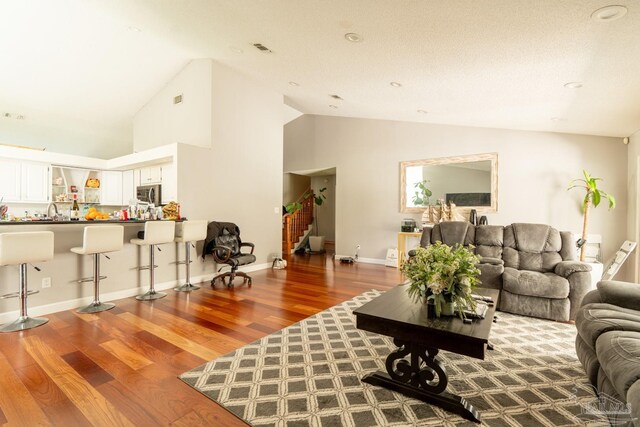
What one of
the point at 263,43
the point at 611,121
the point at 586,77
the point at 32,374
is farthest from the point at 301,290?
the point at 611,121

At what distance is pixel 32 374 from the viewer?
224 centimetres

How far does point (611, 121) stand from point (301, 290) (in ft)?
16.4

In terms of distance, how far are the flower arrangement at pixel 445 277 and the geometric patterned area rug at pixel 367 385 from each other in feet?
1.95

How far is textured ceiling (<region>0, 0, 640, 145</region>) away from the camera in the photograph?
264 cm

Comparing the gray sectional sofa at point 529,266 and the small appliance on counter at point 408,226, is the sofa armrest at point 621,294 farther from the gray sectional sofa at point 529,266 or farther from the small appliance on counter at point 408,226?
the small appliance on counter at point 408,226

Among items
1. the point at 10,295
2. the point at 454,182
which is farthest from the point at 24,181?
the point at 454,182

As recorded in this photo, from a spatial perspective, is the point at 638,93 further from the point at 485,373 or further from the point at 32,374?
the point at 32,374

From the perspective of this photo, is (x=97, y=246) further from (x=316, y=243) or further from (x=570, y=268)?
(x=316, y=243)

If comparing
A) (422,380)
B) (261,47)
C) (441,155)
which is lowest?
(422,380)

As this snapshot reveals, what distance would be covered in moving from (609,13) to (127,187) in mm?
7772

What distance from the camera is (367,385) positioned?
212 cm

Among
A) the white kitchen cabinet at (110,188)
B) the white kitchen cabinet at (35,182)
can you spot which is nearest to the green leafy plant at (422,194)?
the white kitchen cabinet at (110,188)

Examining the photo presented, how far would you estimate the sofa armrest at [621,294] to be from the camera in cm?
228

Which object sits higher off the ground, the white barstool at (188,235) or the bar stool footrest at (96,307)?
the white barstool at (188,235)
